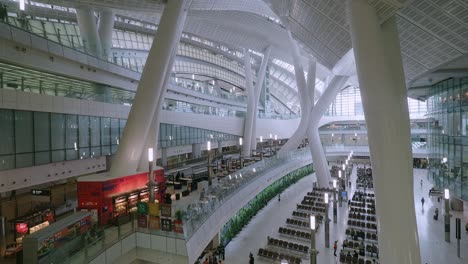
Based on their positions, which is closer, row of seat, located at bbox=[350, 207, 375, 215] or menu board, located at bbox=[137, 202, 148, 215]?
menu board, located at bbox=[137, 202, 148, 215]

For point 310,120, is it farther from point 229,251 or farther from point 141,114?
point 141,114

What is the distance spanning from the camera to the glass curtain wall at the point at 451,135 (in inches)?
610

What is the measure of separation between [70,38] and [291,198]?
23751mm

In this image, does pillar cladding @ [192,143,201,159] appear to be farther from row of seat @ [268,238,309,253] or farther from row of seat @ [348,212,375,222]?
row of seat @ [348,212,375,222]

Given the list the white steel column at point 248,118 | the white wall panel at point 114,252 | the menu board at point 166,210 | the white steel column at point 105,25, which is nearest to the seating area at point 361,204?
the white steel column at point 248,118

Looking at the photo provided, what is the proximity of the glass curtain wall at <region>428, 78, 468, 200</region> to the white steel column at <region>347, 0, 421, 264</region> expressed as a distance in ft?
43.5

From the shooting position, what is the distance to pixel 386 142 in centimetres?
554

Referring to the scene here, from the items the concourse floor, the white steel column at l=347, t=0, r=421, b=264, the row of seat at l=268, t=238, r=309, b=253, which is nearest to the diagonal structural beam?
the concourse floor

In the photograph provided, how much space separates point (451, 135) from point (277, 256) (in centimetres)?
1323

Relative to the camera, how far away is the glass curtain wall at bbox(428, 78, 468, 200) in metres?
15.5

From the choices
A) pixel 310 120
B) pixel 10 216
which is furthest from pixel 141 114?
pixel 310 120

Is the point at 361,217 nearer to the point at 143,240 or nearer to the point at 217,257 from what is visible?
the point at 217,257

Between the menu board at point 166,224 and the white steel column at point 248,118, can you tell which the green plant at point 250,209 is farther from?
the menu board at point 166,224

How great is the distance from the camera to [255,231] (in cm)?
1944
